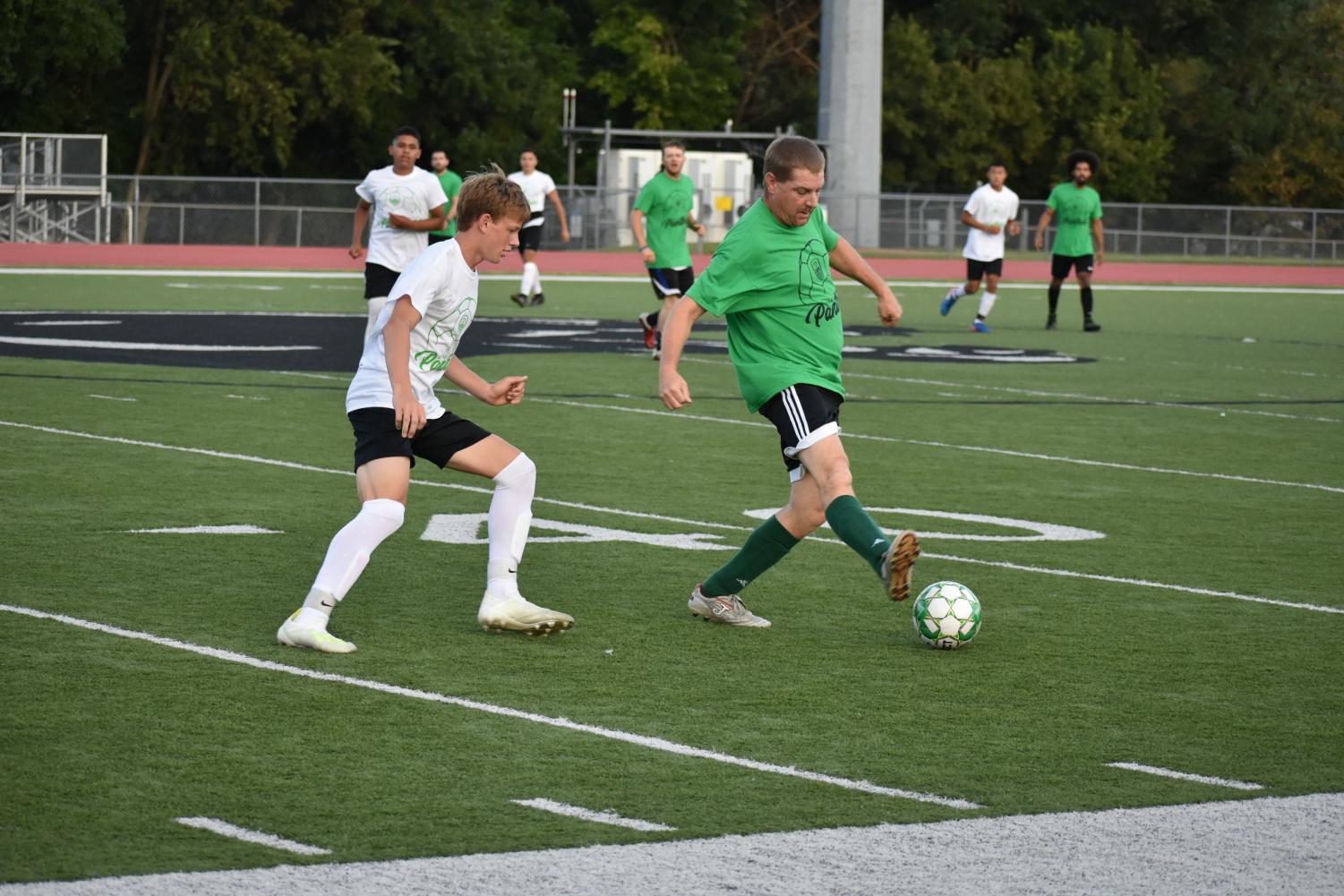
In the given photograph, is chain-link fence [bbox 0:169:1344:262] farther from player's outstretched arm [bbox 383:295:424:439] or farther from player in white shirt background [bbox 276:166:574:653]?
player's outstretched arm [bbox 383:295:424:439]

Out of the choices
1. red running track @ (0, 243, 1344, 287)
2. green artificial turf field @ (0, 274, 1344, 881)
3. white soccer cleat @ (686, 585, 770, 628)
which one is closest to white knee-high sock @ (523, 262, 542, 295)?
red running track @ (0, 243, 1344, 287)

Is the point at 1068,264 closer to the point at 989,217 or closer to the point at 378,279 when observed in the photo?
the point at 989,217

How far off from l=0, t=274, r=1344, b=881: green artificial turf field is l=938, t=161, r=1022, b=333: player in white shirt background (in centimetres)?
927

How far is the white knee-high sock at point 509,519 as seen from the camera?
7.48 meters

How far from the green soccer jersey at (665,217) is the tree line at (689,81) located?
33.2 m

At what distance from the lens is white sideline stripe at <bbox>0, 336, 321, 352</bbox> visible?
19312 millimetres

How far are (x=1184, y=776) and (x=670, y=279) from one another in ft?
47.9

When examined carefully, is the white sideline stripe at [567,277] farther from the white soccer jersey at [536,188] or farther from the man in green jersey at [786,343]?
the man in green jersey at [786,343]

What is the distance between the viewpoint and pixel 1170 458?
13.3m

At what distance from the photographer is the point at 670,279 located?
20.0m

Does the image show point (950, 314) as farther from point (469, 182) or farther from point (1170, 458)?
point (469, 182)

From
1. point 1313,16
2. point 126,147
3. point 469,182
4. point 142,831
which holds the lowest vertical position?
point 142,831

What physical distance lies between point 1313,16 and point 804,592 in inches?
2613

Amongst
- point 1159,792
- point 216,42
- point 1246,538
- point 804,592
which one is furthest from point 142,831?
point 216,42
